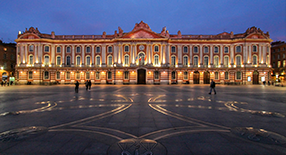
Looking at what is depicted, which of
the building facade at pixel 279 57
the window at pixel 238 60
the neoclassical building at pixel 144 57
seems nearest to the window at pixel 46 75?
the neoclassical building at pixel 144 57

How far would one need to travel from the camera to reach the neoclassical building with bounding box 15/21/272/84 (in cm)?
4428

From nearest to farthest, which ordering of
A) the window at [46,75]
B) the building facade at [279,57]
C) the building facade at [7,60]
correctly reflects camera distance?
the window at [46,75], the building facade at [7,60], the building facade at [279,57]

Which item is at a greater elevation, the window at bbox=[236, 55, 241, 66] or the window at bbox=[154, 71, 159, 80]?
the window at bbox=[236, 55, 241, 66]

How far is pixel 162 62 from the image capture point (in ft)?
145

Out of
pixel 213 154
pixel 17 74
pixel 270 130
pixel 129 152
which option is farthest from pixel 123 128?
pixel 17 74

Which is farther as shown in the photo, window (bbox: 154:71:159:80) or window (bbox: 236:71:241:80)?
window (bbox: 236:71:241:80)

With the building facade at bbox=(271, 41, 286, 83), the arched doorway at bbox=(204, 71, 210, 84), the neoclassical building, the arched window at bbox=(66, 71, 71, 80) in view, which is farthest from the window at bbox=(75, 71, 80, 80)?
the building facade at bbox=(271, 41, 286, 83)

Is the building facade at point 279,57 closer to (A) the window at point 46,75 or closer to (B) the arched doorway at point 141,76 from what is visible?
(B) the arched doorway at point 141,76

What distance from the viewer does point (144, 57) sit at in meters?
44.5

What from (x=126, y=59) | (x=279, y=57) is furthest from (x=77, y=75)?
(x=279, y=57)

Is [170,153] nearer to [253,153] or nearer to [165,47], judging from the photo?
[253,153]

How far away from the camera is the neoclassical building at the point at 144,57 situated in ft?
145

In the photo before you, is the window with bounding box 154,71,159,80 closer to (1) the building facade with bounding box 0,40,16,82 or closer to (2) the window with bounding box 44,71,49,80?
(2) the window with bounding box 44,71,49,80

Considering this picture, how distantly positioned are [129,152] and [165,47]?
141 ft
